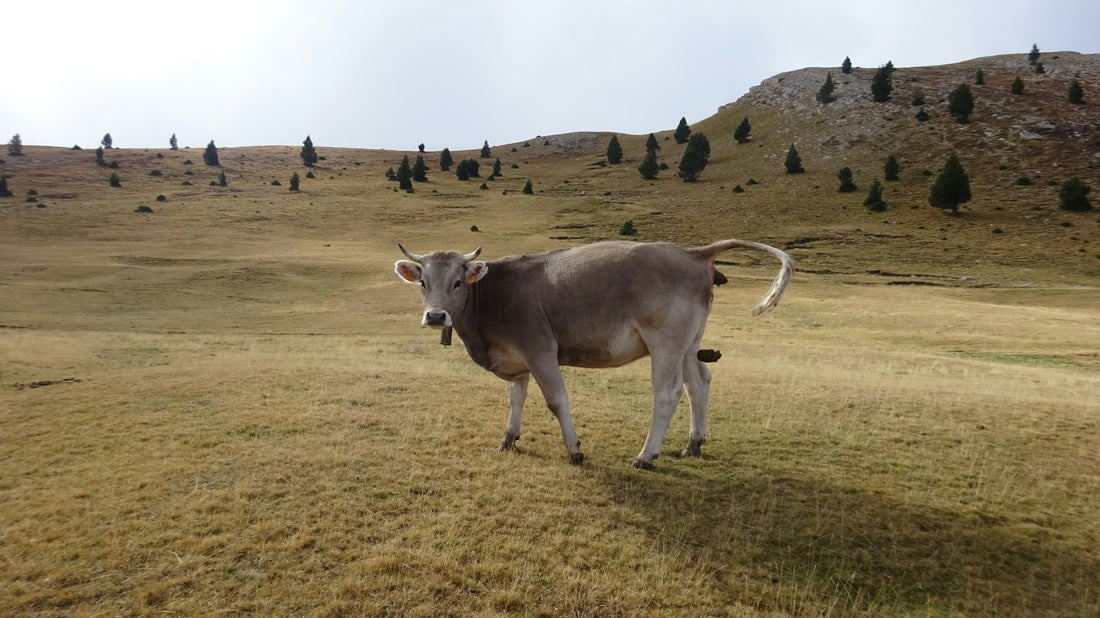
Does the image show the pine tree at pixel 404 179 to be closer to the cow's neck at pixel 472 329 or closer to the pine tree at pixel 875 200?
the pine tree at pixel 875 200

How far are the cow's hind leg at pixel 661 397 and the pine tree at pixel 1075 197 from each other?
253 ft

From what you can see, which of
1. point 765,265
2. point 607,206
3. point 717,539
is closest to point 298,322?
point 717,539

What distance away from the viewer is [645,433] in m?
11.0

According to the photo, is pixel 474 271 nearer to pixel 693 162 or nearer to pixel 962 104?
pixel 693 162

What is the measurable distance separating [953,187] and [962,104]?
35631 mm

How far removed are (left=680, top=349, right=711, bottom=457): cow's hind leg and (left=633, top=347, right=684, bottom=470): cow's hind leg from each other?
0.76 metres

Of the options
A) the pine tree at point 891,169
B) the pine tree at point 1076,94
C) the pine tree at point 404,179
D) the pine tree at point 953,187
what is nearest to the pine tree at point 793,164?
the pine tree at point 891,169

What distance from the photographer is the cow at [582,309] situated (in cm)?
847

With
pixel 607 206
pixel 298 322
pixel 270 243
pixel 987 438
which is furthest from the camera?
pixel 607 206

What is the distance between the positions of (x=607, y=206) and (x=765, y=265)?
2924 cm

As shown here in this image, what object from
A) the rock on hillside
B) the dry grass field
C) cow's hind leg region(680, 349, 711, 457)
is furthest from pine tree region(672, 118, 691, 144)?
cow's hind leg region(680, 349, 711, 457)

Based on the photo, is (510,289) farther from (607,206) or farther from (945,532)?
(607,206)

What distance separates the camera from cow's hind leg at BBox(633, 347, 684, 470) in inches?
336

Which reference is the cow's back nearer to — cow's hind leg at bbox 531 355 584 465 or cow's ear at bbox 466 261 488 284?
cow's hind leg at bbox 531 355 584 465
